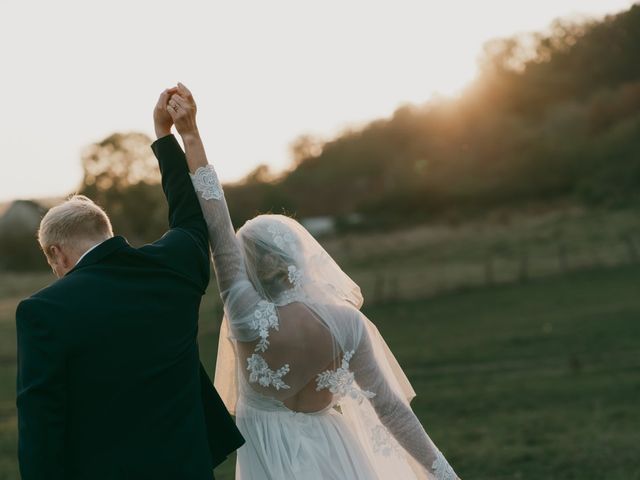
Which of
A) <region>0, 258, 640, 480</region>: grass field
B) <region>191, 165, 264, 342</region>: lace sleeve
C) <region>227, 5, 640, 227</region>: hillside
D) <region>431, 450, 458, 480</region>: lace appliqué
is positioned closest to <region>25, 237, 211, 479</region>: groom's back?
<region>191, 165, 264, 342</region>: lace sleeve

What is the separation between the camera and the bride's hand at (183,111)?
149 inches

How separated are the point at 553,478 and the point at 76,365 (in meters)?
6.16

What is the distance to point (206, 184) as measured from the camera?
12.3 ft

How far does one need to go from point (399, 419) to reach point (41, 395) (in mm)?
1587

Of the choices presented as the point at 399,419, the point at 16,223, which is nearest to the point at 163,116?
the point at 399,419

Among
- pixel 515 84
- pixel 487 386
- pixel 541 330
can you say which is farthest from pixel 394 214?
pixel 487 386

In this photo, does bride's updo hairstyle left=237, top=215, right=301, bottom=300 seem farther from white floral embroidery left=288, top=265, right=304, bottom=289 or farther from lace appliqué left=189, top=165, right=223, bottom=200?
lace appliqué left=189, top=165, right=223, bottom=200

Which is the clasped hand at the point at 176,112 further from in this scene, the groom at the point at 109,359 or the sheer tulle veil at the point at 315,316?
the groom at the point at 109,359

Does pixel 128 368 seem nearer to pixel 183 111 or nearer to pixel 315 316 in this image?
pixel 315 316

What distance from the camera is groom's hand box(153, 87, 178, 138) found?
12.6 feet

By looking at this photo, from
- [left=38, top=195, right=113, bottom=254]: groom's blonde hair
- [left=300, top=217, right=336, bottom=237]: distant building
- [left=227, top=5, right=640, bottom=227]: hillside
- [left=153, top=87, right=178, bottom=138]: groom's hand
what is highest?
[left=153, top=87, right=178, bottom=138]: groom's hand

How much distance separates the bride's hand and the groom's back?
711mm

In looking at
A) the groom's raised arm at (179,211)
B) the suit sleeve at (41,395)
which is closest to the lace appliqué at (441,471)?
the groom's raised arm at (179,211)

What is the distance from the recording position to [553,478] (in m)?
8.33
